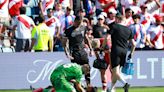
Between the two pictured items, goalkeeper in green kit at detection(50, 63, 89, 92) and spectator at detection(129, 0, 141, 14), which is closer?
goalkeeper in green kit at detection(50, 63, 89, 92)

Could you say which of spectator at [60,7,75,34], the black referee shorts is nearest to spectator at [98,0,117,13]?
spectator at [60,7,75,34]

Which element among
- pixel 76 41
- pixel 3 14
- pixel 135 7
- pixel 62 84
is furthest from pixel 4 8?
pixel 62 84

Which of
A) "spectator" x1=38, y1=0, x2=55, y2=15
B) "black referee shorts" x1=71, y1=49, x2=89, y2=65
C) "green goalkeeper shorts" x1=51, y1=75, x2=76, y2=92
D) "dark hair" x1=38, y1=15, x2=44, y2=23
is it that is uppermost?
"spectator" x1=38, y1=0, x2=55, y2=15

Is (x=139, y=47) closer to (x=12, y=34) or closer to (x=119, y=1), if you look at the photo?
(x=119, y=1)

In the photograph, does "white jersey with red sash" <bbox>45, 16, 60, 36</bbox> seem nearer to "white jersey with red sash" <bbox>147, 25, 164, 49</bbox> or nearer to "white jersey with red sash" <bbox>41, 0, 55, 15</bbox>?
"white jersey with red sash" <bbox>41, 0, 55, 15</bbox>

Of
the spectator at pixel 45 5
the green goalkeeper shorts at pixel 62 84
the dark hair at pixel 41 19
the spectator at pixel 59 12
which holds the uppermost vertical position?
the spectator at pixel 45 5

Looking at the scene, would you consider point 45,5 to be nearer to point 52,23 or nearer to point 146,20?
point 52,23

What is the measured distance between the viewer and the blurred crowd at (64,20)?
1933 centimetres

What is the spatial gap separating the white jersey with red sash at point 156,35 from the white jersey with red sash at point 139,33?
1.64 ft

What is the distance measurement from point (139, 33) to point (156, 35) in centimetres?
92

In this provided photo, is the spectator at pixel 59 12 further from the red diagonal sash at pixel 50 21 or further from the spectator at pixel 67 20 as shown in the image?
the red diagonal sash at pixel 50 21

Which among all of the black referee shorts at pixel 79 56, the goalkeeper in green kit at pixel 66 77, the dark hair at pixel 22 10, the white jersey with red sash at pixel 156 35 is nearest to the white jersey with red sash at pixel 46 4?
the dark hair at pixel 22 10

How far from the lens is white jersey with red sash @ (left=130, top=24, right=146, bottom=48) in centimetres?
2089

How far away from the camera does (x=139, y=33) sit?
68.8 ft
